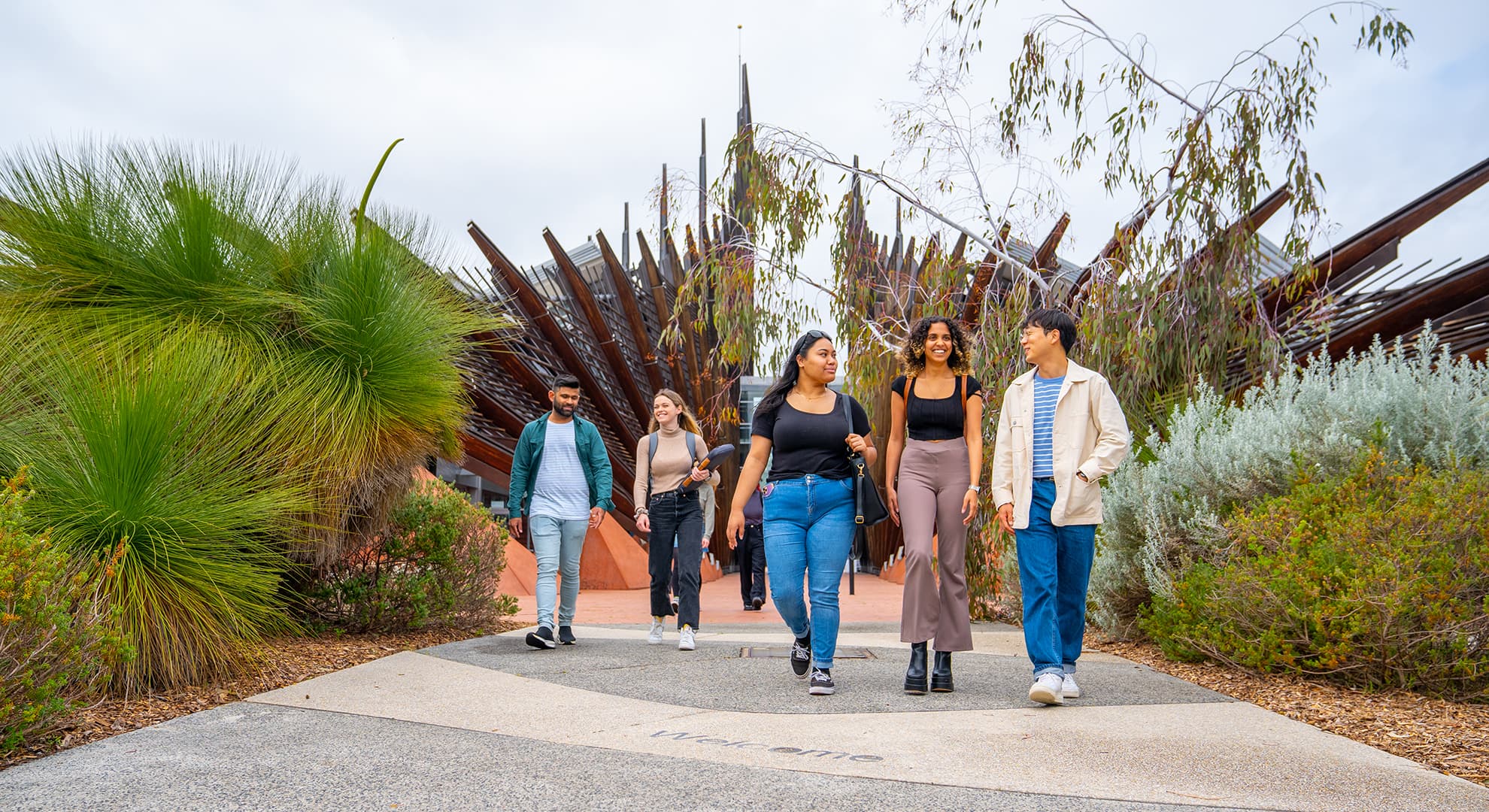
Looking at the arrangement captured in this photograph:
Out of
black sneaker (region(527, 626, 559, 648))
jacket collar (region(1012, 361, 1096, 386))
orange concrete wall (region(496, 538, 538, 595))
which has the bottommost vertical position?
black sneaker (region(527, 626, 559, 648))

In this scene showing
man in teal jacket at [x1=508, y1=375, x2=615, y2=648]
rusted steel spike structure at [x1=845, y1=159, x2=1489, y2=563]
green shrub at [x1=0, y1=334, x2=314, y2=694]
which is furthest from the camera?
rusted steel spike structure at [x1=845, y1=159, x2=1489, y2=563]

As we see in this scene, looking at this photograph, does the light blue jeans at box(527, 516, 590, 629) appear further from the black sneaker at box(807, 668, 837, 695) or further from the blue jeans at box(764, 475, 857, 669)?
the black sneaker at box(807, 668, 837, 695)

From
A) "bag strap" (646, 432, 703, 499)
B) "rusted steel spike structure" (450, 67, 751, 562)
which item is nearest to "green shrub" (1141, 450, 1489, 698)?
"bag strap" (646, 432, 703, 499)

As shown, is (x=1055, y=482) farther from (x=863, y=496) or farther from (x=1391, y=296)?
(x=1391, y=296)

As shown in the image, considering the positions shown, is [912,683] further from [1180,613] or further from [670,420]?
[670,420]

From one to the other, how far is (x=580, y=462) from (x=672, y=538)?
745 mm

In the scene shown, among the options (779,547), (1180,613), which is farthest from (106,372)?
(1180,613)

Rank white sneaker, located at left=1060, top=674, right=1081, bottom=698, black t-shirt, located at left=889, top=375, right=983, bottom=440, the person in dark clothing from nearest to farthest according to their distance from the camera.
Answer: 1. white sneaker, located at left=1060, top=674, right=1081, bottom=698
2. black t-shirt, located at left=889, top=375, right=983, bottom=440
3. the person in dark clothing

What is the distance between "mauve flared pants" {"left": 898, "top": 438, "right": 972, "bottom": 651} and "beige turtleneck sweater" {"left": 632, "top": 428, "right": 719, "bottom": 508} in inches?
89.7

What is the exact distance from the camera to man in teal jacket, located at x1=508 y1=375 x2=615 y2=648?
20.6 feet

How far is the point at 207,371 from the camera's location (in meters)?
4.79

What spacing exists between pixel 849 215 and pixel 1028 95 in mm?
1630

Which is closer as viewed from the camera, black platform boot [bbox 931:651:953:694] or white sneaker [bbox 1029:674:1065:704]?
white sneaker [bbox 1029:674:1065:704]

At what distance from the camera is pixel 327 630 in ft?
19.7
